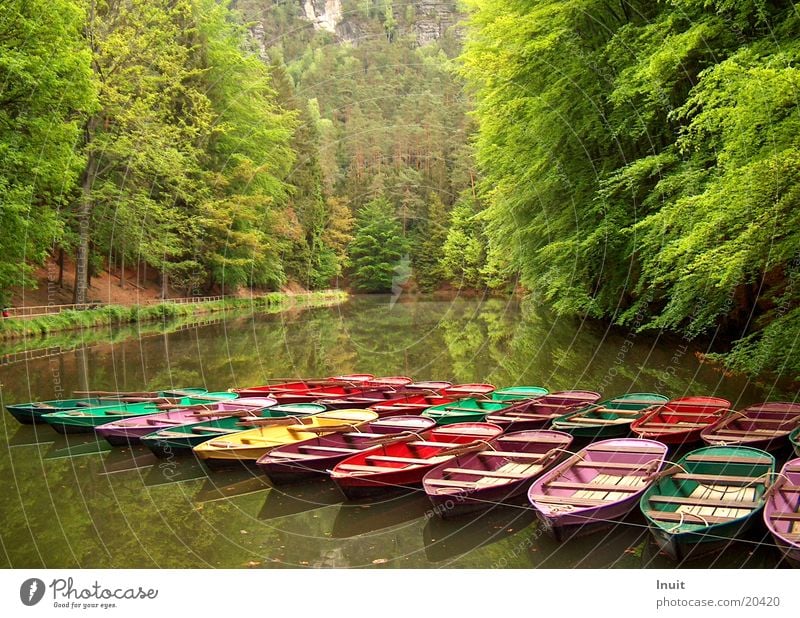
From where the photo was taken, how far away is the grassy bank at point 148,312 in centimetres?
2247

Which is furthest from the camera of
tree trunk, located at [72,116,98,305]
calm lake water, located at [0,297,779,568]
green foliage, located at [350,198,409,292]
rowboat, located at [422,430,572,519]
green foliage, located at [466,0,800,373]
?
green foliage, located at [350,198,409,292]

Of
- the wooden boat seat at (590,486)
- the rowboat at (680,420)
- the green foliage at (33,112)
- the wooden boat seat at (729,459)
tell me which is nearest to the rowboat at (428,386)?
the rowboat at (680,420)

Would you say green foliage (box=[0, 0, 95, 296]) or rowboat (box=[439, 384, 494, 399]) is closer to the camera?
rowboat (box=[439, 384, 494, 399])

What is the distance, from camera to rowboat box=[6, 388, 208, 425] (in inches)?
444

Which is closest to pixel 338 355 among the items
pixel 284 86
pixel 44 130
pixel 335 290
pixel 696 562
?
pixel 44 130

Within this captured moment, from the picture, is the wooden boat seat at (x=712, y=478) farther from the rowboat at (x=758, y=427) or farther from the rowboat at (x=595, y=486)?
the rowboat at (x=758, y=427)

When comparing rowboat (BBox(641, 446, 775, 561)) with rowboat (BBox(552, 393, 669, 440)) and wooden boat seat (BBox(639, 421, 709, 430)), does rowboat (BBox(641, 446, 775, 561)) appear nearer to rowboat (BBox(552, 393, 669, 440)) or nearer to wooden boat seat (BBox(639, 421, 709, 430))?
wooden boat seat (BBox(639, 421, 709, 430))

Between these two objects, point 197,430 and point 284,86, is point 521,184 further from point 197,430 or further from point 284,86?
point 284,86

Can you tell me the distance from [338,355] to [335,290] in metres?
21.4

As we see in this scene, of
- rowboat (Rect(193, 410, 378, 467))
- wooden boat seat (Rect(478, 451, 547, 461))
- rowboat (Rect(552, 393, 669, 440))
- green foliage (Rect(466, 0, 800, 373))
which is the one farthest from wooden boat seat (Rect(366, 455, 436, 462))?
green foliage (Rect(466, 0, 800, 373))

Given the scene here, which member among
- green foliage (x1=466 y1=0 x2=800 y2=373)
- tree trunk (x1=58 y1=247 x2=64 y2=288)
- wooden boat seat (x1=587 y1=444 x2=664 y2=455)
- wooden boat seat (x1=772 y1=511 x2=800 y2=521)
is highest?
green foliage (x1=466 y1=0 x2=800 y2=373)

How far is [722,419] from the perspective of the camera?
9594 millimetres

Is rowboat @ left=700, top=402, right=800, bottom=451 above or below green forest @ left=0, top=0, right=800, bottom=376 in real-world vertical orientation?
below
